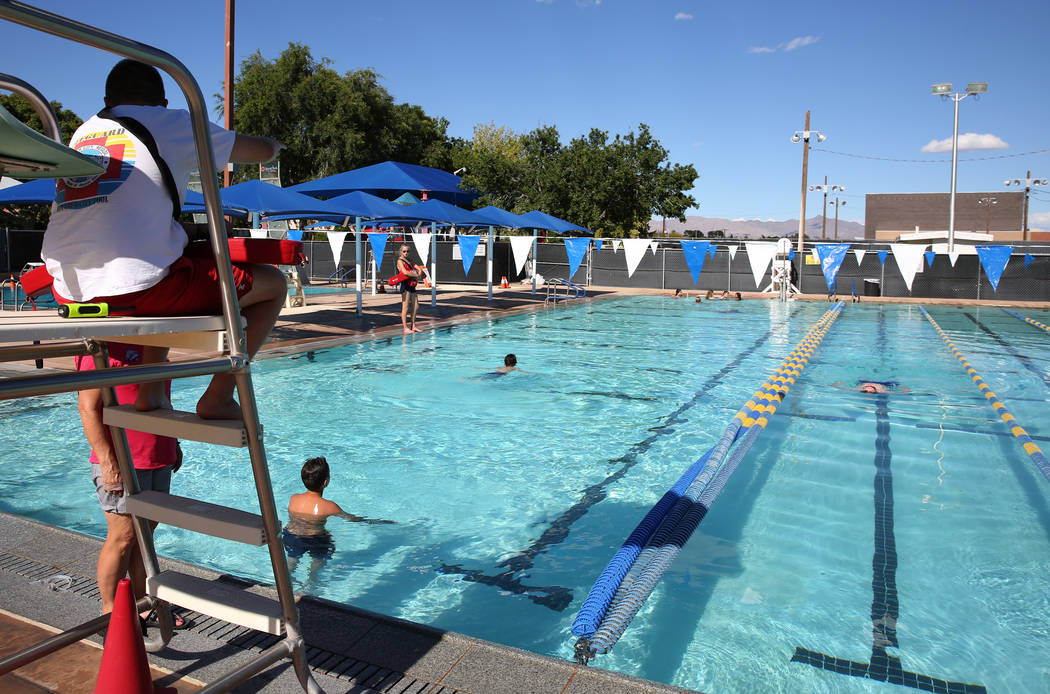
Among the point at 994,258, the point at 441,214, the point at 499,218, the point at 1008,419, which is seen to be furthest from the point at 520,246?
the point at 1008,419

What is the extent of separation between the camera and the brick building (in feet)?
252

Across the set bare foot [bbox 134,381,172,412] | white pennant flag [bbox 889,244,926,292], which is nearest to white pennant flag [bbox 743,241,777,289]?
white pennant flag [bbox 889,244,926,292]

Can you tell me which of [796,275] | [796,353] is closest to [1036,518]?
[796,353]

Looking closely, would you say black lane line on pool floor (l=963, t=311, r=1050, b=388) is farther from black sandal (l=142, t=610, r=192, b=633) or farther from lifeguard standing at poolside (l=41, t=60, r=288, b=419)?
lifeguard standing at poolside (l=41, t=60, r=288, b=419)

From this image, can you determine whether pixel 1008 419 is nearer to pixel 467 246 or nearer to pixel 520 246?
pixel 467 246

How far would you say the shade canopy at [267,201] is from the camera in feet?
40.7

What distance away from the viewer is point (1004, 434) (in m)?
7.48

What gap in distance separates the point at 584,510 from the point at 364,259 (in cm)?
2293

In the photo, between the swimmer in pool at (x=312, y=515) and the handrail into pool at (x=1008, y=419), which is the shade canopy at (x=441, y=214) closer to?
the handrail into pool at (x=1008, y=419)

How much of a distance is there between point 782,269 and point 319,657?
24.9m

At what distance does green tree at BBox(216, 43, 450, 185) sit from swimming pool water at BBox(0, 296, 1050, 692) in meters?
28.7

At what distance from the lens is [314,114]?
3756cm

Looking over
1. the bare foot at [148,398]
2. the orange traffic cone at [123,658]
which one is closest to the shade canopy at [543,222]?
the bare foot at [148,398]

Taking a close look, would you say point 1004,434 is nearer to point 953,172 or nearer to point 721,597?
point 721,597
